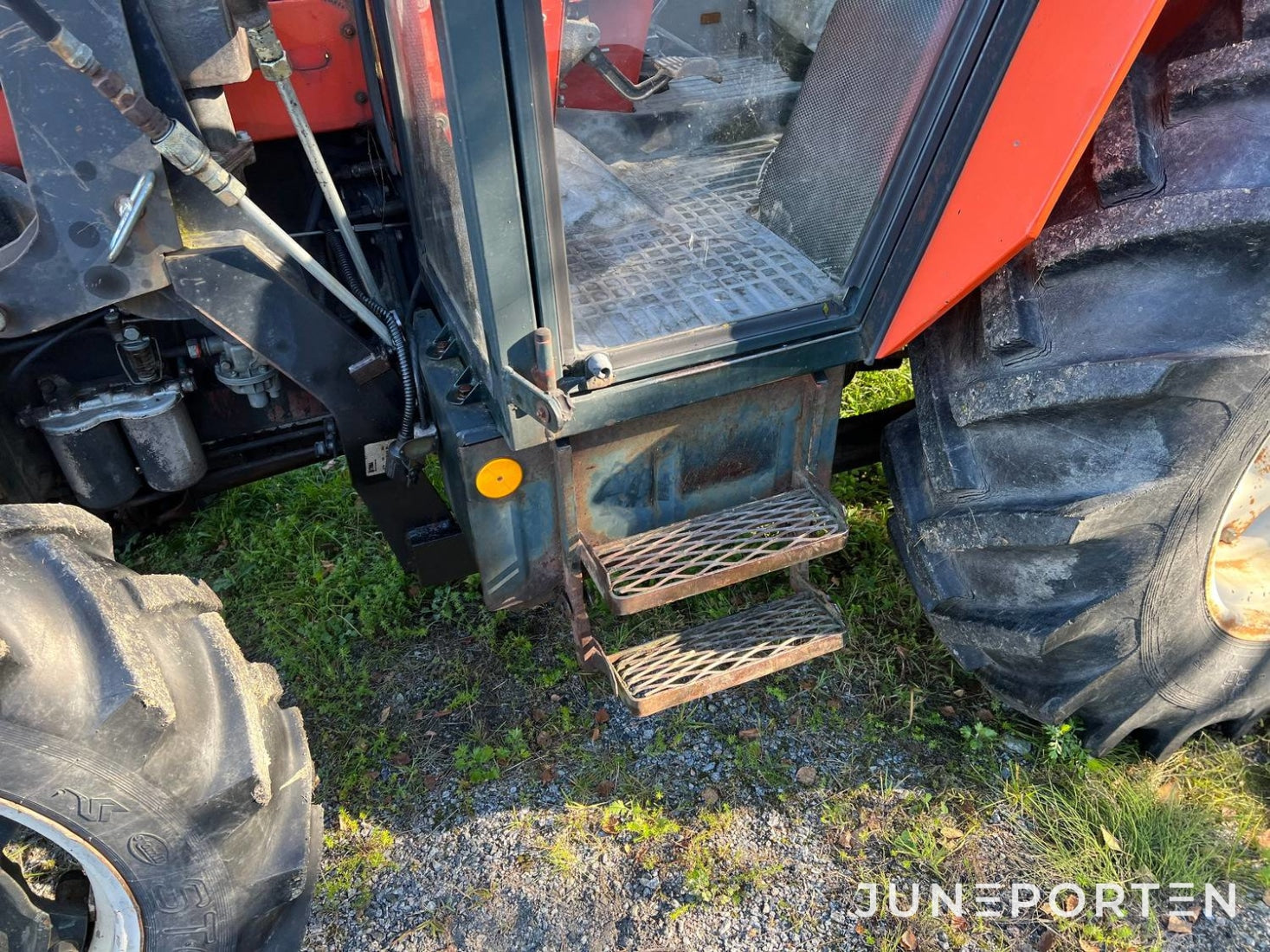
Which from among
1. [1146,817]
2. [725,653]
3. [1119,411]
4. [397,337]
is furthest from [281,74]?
[1146,817]

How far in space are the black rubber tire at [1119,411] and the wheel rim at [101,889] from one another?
4.78 feet

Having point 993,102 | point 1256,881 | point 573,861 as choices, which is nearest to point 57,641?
point 573,861

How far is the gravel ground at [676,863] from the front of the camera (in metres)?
1.74

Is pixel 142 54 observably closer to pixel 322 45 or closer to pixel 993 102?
pixel 322 45

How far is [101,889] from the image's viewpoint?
1421 millimetres

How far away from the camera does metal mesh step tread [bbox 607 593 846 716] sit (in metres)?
1.72

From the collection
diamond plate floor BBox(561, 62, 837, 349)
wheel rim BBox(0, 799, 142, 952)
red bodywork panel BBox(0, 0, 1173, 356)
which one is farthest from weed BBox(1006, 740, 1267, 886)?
wheel rim BBox(0, 799, 142, 952)

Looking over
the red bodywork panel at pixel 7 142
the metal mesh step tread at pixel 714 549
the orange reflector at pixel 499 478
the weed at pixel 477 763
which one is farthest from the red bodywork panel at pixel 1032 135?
the red bodywork panel at pixel 7 142

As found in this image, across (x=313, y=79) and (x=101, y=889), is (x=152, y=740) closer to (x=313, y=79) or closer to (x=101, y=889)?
(x=101, y=889)

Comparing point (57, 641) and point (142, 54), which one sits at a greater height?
point (142, 54)

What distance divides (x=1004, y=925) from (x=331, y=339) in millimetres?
1689

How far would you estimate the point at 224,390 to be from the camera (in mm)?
1973

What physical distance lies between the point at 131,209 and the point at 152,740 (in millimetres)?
764

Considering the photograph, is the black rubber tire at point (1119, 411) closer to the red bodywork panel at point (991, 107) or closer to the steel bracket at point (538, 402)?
the red bodywork panel at point (991, 107)
